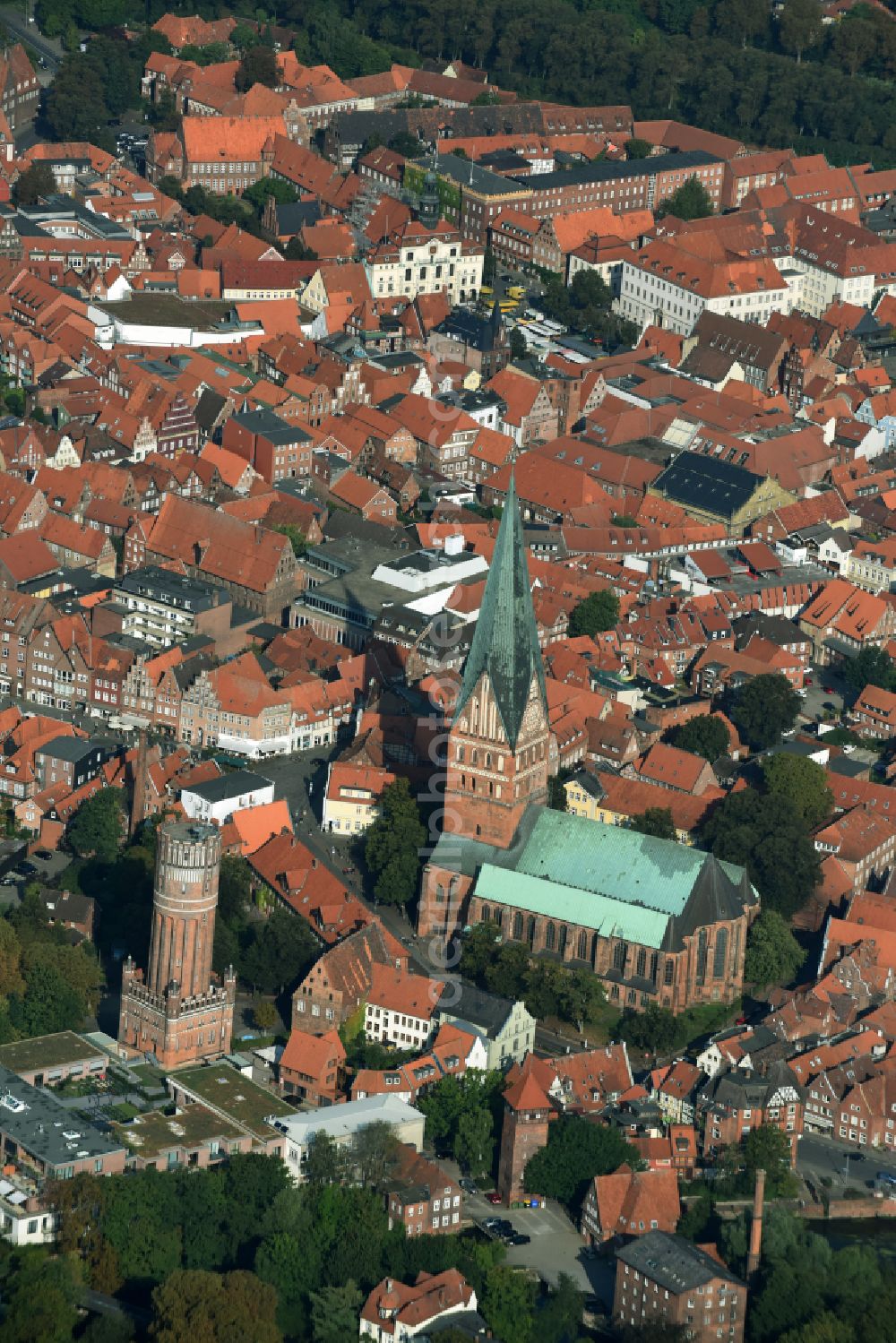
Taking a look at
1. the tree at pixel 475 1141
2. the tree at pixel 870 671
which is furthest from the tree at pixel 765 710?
the tree at pixel 475 1141

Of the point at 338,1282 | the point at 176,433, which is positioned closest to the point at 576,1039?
the point at 338,1282

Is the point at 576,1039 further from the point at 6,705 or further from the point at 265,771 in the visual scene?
the point at 6,705

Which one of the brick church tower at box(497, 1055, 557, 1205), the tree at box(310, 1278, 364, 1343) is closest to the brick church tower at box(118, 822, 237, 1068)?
the brick church tower at box(497, 1055, 557, 1205)

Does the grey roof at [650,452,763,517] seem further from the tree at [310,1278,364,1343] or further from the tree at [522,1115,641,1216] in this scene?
the tree at [310,1278,364,1343]

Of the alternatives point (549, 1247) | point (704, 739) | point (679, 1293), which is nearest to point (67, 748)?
point (704, 739)

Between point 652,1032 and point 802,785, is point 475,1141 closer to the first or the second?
point 652,1032

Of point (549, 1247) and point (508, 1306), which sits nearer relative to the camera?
point (508, 1306)
